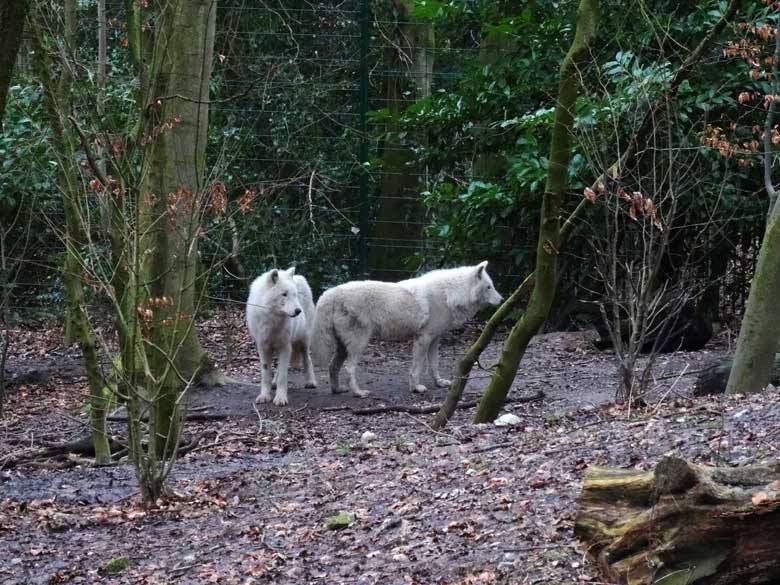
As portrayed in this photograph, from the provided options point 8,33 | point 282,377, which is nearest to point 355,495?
point 8,33

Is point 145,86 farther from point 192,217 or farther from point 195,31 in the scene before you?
point 195,31

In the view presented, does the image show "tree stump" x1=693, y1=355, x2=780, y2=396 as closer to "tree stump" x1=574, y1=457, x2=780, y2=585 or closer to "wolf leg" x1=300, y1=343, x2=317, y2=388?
"tree stump" x1=574, y1=457, x2=780, y2=585

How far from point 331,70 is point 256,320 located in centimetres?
623

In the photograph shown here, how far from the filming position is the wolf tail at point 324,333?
435 inches

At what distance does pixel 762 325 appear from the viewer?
7.00 metres

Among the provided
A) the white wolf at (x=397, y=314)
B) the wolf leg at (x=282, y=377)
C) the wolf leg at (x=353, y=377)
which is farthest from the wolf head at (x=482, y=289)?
the wolf leg at (x=282, y=377)

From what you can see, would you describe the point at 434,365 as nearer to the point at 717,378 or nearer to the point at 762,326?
the point at 717,378

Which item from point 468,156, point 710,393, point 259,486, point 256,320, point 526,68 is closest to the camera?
point 259,486

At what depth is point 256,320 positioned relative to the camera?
10688mm

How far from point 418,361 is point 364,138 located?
4936 millimetres

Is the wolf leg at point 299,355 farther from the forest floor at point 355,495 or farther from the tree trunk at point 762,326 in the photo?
the tree trunk at point 762,326

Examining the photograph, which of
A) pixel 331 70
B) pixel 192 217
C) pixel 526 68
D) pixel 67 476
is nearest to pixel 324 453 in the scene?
pixel 67 476

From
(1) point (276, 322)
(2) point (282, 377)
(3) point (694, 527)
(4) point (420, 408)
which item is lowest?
(4) point (420, 408)

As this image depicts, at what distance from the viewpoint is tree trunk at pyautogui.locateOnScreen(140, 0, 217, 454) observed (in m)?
6.54
